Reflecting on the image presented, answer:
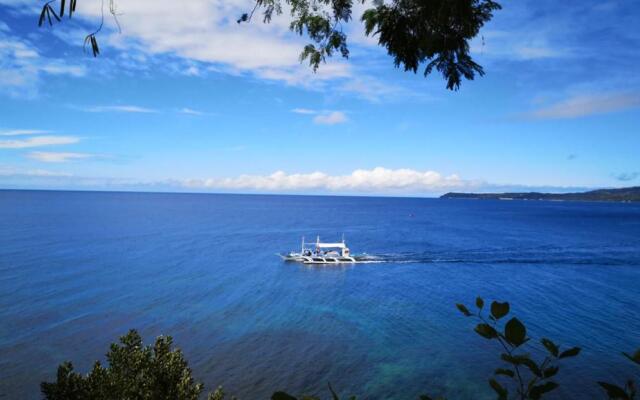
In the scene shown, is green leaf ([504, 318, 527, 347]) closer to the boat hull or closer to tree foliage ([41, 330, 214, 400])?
tree foliage ([41, 330, 214, 400])

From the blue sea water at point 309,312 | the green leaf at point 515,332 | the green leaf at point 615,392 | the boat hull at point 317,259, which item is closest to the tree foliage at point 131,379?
the blue sea water at point 309,312

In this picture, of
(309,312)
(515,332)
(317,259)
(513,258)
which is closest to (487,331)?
(515,332)

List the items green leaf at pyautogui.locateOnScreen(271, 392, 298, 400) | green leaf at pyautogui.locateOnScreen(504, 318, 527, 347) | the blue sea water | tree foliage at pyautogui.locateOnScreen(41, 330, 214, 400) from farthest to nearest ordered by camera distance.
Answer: the blue sea water
tree foliage at pyautogui.locateOnScreen(41, 330, 214, 400)
green leaf at pyautogui.locateOnScreen(504, 318, 527, 347)
green leaf at pyautogui.locateOnScreen(271, 392, 298, 400)

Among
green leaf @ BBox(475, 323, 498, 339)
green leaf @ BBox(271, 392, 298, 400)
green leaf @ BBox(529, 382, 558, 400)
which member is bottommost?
green leaf @ BBox(529, 382, 558, 400)

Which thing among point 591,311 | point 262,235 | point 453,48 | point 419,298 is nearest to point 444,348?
point 419,298

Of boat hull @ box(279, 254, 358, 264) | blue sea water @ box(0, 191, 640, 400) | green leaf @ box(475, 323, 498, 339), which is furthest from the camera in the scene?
boat hull @ box(279, 254, 358, 264)

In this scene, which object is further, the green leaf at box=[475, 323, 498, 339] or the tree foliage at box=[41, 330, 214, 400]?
the tree foliage at box=[41, 330, 214, 400]

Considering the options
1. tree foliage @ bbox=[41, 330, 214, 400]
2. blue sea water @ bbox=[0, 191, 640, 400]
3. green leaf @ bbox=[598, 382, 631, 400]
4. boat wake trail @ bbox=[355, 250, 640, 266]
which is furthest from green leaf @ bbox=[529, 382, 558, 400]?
boat wake trail @ bbox=[355, 250, 640, 266]

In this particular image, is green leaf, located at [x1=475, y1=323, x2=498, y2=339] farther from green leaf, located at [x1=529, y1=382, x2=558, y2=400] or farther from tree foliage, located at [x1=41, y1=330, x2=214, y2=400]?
tree foliage, located at [x1=41, y1=330, x2=214, y2=400]

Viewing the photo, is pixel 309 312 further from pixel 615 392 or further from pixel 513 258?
pixel 513 258

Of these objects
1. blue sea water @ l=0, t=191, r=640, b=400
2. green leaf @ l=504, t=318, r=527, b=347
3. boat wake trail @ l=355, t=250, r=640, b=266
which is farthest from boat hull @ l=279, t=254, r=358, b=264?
green leaf @ l=504, t=318, r=527, b=347

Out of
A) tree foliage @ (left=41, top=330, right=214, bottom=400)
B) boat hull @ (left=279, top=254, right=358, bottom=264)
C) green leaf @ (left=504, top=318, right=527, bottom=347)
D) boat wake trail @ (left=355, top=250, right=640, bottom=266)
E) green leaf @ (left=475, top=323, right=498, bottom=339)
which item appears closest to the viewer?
green leaf @ (left=504, top=318, right=527, bottom=347)

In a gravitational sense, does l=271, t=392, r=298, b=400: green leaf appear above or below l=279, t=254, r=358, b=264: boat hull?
above

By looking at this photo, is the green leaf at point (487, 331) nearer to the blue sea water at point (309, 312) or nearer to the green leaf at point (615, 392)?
the green leaf at point (615, 392)
